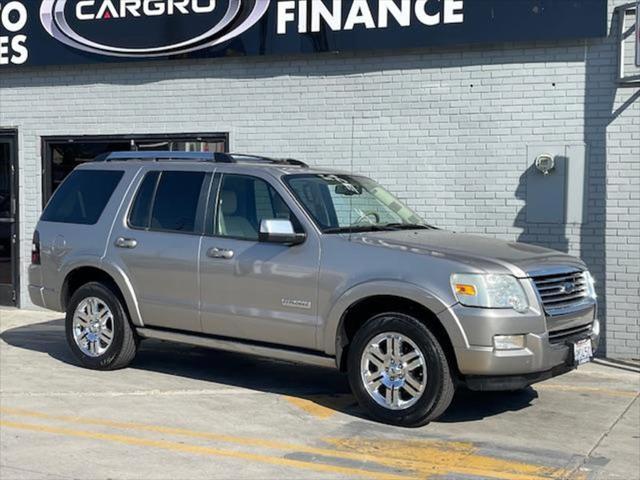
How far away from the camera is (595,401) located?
25.6 feet

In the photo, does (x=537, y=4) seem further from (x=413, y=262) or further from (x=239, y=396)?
(x=239, y=396)

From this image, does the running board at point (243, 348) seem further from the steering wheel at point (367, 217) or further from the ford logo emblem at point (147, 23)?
the ford logo emblem at point (147, 23)

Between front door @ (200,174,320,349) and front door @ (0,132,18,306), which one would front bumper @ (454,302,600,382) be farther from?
front door @ (0,132,18,306)

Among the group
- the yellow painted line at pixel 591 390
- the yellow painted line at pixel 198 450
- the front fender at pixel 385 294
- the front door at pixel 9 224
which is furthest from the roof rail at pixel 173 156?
the front door at pixel 9 224

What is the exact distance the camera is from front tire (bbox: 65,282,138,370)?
27.4 feet

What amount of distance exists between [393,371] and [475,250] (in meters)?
1.10

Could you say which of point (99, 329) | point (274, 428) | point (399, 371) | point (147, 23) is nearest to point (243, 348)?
point (274, 428)

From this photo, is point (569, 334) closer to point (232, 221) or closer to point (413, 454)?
point (413, 454)

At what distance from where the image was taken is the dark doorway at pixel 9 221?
1266 cm

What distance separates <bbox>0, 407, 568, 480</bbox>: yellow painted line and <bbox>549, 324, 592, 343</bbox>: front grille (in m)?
1.01

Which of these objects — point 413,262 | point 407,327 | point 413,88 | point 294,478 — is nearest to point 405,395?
point 407,327

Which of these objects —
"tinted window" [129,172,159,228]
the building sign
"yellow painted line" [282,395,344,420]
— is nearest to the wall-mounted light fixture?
the building sign

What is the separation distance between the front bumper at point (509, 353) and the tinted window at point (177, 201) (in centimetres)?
268

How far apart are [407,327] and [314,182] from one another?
176cm
